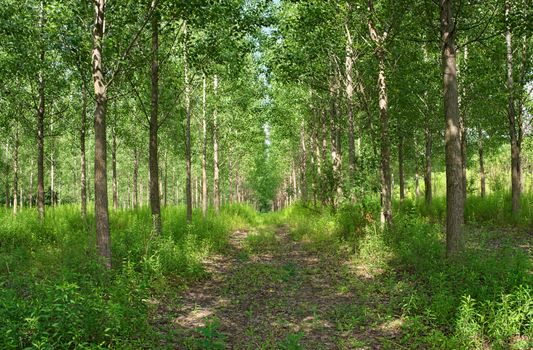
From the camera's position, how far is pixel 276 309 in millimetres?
6766

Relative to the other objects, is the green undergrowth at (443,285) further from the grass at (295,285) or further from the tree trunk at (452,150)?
the tree trunk at (452,150)

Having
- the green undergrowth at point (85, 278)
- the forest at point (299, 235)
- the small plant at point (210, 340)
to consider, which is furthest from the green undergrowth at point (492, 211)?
the small plant at point (210, 340)

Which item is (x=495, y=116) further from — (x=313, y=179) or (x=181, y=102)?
(x=181, y=102)

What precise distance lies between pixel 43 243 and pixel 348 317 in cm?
936

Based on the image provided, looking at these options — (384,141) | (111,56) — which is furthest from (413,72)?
(111,56)

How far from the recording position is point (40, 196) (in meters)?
13.1

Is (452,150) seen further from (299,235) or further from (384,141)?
(299,235)

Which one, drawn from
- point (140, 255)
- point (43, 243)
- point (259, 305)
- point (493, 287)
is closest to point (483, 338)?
point (493, 287)

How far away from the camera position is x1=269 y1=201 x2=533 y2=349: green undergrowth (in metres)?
4.78

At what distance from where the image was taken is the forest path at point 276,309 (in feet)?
17.5

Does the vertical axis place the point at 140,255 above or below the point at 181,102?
below

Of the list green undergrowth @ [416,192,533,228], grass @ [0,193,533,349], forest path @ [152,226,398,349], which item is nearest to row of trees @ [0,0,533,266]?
green undergrowth @ [416,192,533,228]

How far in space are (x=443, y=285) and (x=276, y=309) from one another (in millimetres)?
2992

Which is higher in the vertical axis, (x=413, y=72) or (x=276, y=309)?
(x=413, y=72)
